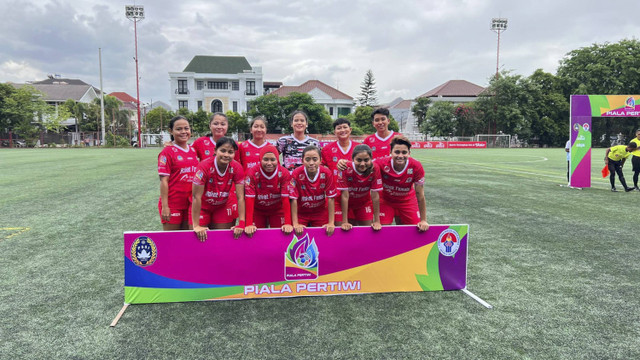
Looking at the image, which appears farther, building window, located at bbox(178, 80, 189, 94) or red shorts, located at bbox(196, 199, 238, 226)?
building window, located at bbox(178, 80, 189, 94)

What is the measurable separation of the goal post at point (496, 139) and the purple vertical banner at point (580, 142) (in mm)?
33443

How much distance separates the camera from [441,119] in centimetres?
4353

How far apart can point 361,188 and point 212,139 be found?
7.10 feet

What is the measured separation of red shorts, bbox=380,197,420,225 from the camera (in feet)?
14.4

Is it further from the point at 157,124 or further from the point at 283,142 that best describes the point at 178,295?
the point at 157,124

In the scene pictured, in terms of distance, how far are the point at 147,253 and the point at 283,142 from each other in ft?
7.72


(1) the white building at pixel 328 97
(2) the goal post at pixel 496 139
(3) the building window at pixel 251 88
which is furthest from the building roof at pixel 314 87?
(2) the goal post at pixel 496 139

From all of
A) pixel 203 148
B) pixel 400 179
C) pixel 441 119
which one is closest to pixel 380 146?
pixel 400 179

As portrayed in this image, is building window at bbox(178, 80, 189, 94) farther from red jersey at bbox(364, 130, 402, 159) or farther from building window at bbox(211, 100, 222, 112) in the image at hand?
red jersey at bbox(364, 130, 402, 159)

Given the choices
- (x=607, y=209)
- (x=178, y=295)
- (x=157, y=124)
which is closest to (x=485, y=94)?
(x=607, y=209)

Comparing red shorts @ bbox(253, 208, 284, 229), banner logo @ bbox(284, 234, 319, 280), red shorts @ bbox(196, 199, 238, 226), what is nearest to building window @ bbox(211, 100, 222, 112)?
red shorts @ bbox(253, 208, 284, 229)

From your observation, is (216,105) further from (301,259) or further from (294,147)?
(301,259)

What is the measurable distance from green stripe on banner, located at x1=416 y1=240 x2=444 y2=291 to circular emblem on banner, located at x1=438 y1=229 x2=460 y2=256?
0.23ft

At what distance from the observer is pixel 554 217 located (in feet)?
23.5
